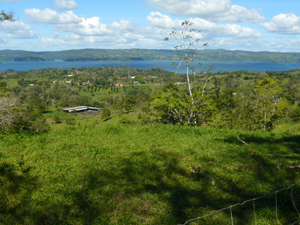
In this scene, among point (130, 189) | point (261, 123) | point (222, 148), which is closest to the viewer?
point (130, 189)

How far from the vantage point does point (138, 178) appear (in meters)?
5.76

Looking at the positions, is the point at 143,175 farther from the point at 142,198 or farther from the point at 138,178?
the point at 142,198

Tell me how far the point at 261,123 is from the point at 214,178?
92.2 feet

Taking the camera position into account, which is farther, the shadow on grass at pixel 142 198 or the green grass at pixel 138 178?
the green grass at pixel 138 178

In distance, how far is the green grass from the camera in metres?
4.36

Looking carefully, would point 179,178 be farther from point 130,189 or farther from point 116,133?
point 116,133

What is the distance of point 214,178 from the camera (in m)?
5.83

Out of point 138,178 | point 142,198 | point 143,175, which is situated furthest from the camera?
point 143,175

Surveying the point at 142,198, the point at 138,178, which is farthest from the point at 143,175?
the point at 142,198

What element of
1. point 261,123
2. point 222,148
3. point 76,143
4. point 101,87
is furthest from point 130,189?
point 101,87

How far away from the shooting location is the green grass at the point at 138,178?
14.3 ft

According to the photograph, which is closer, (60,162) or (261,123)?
(60,162)

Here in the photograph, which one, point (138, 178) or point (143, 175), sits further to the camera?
point (143, 175)

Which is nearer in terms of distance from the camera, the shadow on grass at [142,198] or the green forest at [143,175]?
the shadow on grass at [142,198]
